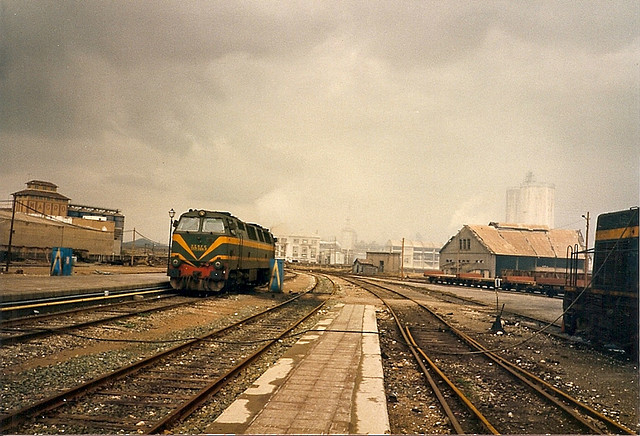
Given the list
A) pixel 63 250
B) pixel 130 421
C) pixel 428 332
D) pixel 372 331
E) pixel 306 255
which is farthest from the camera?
pixel 306 255

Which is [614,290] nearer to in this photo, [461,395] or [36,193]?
[461,395]

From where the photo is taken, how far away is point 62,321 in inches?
459

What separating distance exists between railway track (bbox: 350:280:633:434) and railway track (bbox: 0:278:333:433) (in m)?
3.40

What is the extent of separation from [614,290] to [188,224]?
51.5 feet

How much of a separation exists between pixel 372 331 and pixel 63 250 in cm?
1865

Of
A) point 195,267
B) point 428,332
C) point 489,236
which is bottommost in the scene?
point 428,332

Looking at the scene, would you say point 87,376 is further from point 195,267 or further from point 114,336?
point 195,267

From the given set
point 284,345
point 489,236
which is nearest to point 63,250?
point 284,345

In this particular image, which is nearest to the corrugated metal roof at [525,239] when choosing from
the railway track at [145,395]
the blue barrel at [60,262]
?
the blue barrel at [60,262]

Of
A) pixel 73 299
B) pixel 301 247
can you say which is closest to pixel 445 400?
pixel 73 299

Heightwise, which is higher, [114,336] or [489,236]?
[489,236]

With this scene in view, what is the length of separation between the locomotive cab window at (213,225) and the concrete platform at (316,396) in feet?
34.5

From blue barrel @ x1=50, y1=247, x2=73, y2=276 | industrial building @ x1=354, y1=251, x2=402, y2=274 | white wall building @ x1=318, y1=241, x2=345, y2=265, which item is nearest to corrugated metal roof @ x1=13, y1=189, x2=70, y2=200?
blue barrel @ x1=50, y1=247, x2=73, y2=276

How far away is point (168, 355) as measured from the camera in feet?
28.5
